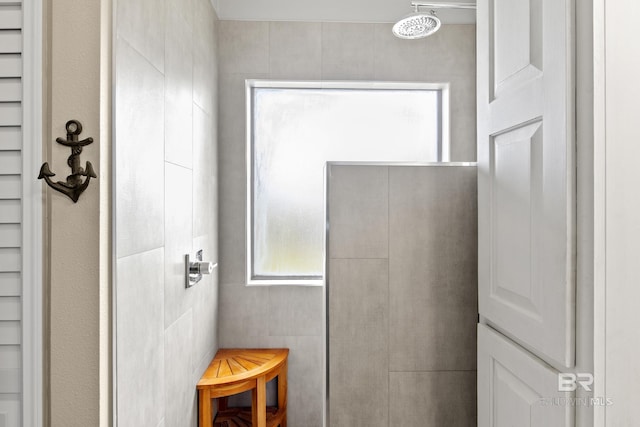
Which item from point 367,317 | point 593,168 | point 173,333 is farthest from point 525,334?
point 173,333

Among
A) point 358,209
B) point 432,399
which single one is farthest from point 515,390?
point 358,209

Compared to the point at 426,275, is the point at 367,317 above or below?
below

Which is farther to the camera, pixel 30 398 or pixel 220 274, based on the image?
pixel 220 274

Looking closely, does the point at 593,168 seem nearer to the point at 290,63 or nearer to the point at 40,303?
the point at 40,303

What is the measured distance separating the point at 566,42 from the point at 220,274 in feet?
6.20

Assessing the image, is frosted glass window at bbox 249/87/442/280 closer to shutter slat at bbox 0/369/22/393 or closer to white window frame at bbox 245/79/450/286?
white window frame at bbox 245/79/450/286

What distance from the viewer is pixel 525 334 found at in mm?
800

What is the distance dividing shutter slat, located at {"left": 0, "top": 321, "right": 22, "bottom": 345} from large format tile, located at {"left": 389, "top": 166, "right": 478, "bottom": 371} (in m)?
0.91

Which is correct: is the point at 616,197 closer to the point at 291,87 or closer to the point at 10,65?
the point at 10,65

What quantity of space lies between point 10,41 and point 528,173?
3.54 ft

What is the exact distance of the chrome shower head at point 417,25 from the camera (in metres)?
1.67

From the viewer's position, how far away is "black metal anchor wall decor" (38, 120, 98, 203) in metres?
0.82

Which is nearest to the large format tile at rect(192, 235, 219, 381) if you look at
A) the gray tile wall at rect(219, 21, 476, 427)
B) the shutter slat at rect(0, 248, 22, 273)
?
the gray tile wall at rect(219, 21, 476, 427)

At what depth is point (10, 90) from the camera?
82 cm
